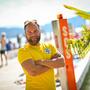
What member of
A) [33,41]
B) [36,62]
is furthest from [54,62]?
[33,41]

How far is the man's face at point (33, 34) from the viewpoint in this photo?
8.82 feet

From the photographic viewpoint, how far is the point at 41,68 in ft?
8.71

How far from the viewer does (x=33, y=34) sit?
8.84 feet

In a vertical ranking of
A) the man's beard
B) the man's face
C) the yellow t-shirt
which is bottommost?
the yellow t-shirt

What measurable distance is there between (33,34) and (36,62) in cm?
26

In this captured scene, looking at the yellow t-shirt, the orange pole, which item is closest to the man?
the yellow t-shirt

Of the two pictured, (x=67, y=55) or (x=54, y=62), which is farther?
(x=67, y=55)

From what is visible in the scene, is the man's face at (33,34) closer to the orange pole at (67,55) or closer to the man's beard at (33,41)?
the man's beard at (33,41)

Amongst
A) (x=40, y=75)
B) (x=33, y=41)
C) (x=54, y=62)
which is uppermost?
(x=33, y=41)

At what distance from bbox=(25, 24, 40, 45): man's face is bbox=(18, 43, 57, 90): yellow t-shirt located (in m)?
0.06

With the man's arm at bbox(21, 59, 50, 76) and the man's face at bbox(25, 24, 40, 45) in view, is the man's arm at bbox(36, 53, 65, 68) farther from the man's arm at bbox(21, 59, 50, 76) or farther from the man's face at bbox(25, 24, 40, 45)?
the man's face at bbox(25, 24, 40, 45)

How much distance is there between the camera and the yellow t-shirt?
2.67 m

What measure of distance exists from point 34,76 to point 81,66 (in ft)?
13.3

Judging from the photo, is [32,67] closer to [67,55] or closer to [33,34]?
[33,34]
